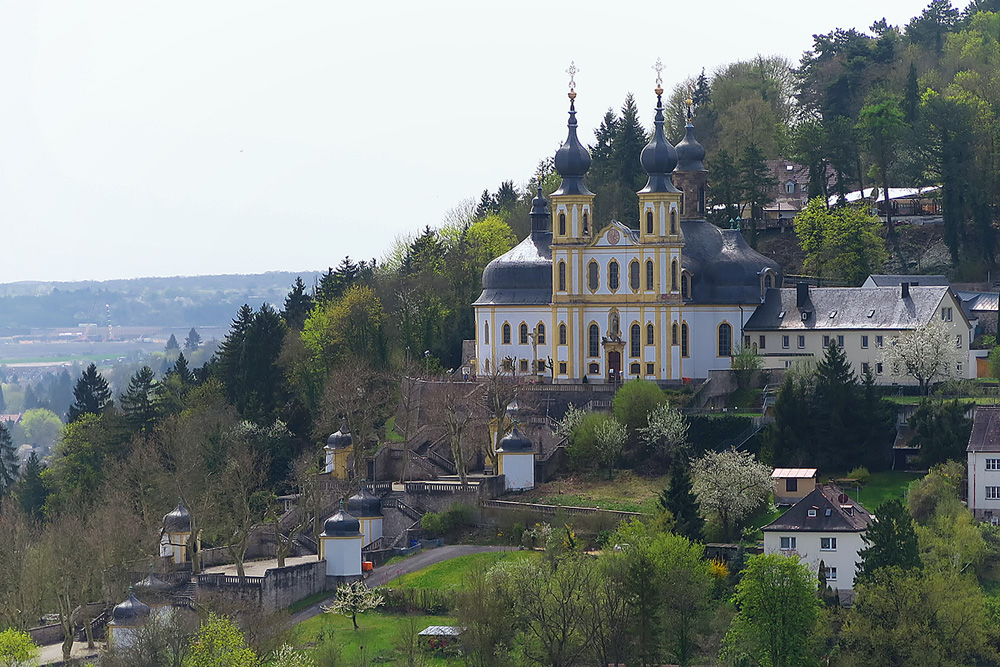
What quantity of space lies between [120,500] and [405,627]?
20.1m

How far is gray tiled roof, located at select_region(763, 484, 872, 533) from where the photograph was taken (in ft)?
208

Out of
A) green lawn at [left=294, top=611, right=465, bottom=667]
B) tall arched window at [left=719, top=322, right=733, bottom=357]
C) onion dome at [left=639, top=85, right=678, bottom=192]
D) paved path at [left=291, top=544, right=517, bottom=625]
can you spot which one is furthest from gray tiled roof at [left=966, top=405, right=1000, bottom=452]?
onion dome at [left=639, top=85, right=678, bottom=192]

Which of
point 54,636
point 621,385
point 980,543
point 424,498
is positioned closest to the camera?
point 980,543

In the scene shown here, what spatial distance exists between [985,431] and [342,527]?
2223cm

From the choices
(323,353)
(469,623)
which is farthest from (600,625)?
(323,353)

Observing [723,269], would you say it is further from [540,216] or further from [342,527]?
[342,527]

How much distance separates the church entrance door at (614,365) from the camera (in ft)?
282

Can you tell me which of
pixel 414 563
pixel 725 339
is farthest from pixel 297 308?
pixel 414 563

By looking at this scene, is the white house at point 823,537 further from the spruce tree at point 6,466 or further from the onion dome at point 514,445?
the spruce tree at point 6,466

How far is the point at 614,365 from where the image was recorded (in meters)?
86.4

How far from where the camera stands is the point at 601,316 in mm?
86500

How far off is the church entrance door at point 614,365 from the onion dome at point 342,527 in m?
18.2

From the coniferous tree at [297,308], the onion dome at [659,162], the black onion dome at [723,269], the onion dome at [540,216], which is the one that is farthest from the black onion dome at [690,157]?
the coniferous tree at [297,308]

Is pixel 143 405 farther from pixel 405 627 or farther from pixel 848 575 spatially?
pixel 848 575
